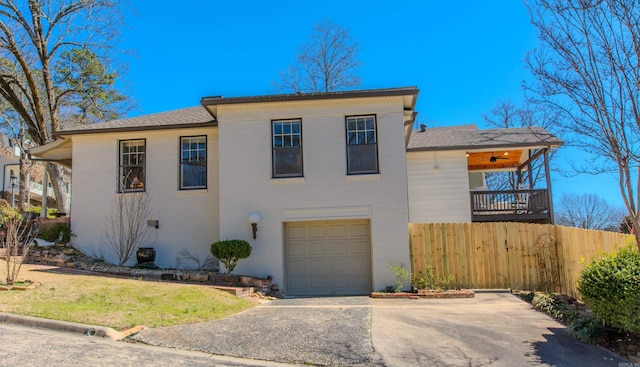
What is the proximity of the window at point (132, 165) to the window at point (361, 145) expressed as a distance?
6856 mm

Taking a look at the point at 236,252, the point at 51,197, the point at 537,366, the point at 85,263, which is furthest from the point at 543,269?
the point at 51,197

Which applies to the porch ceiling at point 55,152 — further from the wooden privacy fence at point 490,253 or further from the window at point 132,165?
the wooden privacy fence at point 490,253

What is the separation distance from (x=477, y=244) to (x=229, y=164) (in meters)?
7.52

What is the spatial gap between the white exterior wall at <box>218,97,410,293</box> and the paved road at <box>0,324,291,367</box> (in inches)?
267

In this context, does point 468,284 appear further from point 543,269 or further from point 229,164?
point 229,164

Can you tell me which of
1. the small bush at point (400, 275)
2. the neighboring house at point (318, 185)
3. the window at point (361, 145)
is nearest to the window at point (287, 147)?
the neighboring house at point (318, 185)

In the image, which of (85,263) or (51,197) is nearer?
(85,263)

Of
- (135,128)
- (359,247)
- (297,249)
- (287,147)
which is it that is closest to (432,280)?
(359,247)

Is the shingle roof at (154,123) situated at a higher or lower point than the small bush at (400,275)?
higher

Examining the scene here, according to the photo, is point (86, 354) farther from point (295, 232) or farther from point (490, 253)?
point (490, 253)

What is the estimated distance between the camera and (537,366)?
6.34m

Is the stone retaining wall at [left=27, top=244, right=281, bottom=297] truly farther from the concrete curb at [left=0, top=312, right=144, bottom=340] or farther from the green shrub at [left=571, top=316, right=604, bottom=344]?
the green shrub at [left=571, top=316, right=604, bottom=344]

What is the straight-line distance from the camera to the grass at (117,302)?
815cm

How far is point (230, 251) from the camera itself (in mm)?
12875
